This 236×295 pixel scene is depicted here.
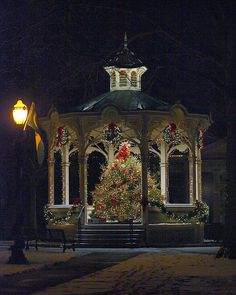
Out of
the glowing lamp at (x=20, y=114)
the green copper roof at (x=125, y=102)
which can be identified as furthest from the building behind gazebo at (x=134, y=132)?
the glowing lamp at (x=20, y=114)

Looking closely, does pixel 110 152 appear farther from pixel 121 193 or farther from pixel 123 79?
pixel 121 193

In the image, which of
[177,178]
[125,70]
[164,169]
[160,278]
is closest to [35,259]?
[160,278]

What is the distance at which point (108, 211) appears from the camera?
107 ft

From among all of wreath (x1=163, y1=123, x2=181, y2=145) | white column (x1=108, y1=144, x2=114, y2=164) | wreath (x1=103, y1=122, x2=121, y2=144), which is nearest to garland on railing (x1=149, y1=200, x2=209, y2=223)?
wreath (x1=163, y1=123, x2=181, y2=145)

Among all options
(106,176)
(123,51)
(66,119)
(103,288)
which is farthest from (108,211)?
(103,288)

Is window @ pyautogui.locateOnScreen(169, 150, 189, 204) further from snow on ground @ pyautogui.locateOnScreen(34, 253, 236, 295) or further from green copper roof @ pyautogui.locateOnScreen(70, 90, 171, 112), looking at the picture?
snow on ground @ pyautogui.locateOnScreen(34, 253, 236, 295)

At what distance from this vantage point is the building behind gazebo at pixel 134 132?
1255 inches

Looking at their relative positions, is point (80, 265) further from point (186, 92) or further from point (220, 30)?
point (186, 92)

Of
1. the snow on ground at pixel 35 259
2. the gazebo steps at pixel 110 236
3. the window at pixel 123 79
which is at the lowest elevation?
the snow on ground at pixel 35 259

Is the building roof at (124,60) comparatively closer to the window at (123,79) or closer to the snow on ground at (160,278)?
the window at (123,79)

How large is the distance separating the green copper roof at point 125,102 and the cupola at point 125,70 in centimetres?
40

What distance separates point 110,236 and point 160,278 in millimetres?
12559

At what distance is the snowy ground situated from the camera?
644 inches

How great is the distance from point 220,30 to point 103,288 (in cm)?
1167
